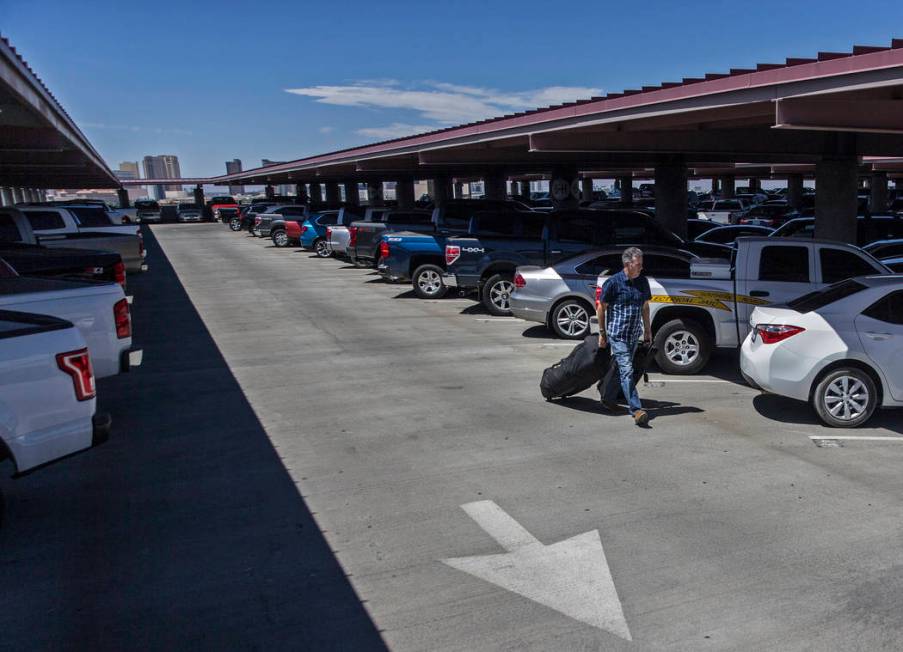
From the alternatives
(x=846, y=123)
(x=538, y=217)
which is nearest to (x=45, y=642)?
(x=846, y=123)

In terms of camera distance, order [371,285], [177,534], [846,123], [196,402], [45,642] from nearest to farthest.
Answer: [45,642], [177,534], [196,402], [846,123], [371,285]

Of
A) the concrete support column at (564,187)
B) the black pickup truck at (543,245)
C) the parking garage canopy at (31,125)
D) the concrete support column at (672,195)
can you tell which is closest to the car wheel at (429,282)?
the black pickup truck at (543,245)

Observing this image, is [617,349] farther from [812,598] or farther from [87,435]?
[87,435]

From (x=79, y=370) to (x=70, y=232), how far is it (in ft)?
48.9

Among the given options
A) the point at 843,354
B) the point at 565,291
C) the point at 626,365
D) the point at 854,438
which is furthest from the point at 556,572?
the point at 565,291

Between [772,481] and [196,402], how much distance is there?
6.41 metres

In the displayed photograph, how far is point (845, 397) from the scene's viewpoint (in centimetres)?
787

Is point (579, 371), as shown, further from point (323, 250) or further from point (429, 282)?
point (323, 250)

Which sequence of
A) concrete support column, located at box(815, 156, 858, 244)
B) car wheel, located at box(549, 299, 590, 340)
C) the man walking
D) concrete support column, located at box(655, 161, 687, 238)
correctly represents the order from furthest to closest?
concrete support column, located at box(655, 161, 687, 238) < concrete support column, located at box(815, 156, 858, 244) < car wheel, located at box(549, 299, 590, 340) < the man walking

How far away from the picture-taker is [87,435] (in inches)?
225

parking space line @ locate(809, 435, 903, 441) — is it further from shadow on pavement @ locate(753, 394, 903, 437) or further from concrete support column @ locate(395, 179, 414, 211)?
concrete support column @ locate(395, 179, 414, 211)

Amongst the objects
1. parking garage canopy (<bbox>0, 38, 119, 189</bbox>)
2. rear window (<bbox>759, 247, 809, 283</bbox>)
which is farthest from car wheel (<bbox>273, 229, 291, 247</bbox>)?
rear window (<bbox>759, 247, 809, 283</bbox>)

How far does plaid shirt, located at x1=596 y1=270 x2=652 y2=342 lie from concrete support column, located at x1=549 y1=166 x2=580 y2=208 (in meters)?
20.3

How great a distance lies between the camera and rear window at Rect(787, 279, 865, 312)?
809 cm
